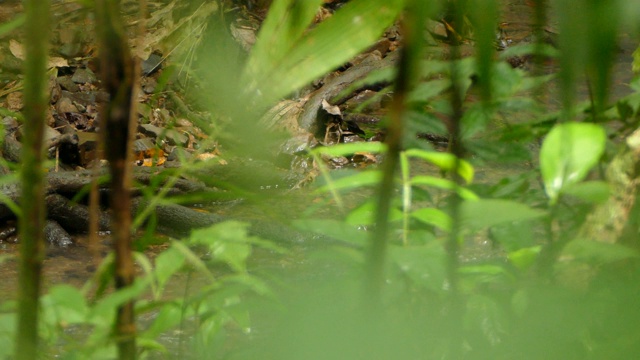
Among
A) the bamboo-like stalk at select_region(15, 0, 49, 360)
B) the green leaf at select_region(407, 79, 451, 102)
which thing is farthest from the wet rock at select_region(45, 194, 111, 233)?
the bamboo-like stalk at select_region(15, 0, 49, 360)

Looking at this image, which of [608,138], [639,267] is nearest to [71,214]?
[608,138]

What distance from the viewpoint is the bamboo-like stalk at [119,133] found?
666 millimetres

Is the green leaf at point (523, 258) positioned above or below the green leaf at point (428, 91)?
below

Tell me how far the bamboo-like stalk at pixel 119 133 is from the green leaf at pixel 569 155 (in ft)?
1.38

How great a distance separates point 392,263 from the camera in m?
0.81

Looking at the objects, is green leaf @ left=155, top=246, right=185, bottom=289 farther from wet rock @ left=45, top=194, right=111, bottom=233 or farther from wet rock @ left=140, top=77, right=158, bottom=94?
wet rock @ left=140, top=77, right=158, bottom=94

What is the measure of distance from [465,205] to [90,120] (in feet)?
16.3

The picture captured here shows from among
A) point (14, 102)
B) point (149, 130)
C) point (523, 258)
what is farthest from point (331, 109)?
point (523, 258)

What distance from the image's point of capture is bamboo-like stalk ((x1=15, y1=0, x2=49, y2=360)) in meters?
0.68

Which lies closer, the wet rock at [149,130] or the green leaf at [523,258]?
the green leaf at [523,258]

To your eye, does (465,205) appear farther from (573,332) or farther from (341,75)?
(341,75)

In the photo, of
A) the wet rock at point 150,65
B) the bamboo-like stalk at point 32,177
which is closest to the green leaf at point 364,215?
the bamboo-like stalk at point 32,177

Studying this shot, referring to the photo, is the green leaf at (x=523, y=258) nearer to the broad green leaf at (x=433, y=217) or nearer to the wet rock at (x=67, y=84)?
the broad green leaf at (x=433, y=217)

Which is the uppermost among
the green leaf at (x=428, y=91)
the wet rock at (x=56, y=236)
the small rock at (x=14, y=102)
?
the small rock at (x=14, y=102)
